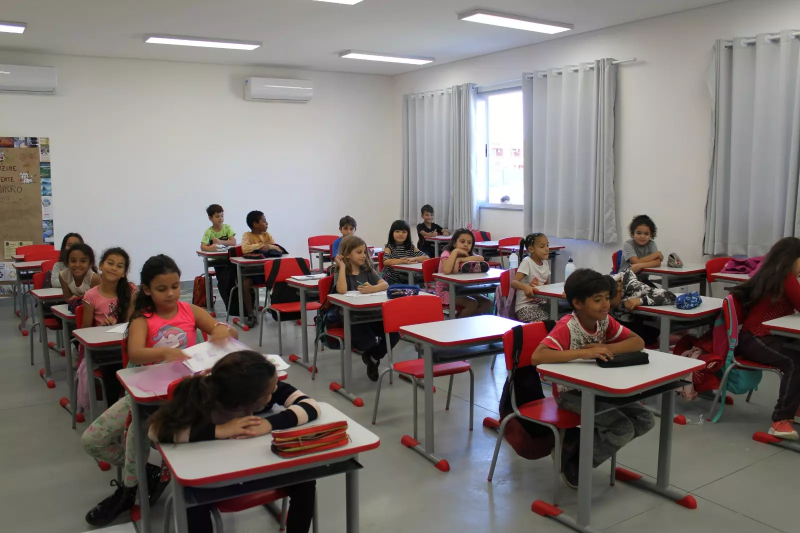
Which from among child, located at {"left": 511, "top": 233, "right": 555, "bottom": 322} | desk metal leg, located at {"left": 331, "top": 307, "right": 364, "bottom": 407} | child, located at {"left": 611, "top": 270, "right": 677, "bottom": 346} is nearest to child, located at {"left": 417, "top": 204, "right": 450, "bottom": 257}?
child, located at {"left": 511, "top": 233, "right": 555, "bottom": 322}

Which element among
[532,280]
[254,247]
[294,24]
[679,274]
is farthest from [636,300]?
[294,24]

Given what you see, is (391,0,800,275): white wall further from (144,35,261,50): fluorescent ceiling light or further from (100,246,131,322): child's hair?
(100,246,131,322): child's hair

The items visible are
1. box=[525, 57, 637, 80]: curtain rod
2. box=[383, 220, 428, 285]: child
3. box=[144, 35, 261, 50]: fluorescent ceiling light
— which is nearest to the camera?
box=[383, 220, 428, 285]: child

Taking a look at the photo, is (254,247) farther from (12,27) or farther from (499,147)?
(499,147)

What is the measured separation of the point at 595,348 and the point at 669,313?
1451 millimetres

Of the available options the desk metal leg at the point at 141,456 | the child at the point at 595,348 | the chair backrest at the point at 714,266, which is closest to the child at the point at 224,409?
the desk metal leg at the point at 141,456

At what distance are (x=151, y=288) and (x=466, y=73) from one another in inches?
292

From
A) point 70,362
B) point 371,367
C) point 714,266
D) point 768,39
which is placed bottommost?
point 371,367

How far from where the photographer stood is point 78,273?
488 centimetres

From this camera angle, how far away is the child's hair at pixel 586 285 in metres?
2.93

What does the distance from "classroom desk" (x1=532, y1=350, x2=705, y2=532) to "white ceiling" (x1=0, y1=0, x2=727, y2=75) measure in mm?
4438

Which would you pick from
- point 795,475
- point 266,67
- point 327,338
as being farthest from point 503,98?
point 795,475

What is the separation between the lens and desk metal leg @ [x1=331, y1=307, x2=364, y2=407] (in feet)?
14.8

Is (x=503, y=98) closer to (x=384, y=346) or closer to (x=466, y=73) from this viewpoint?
(x=466, y=73)
